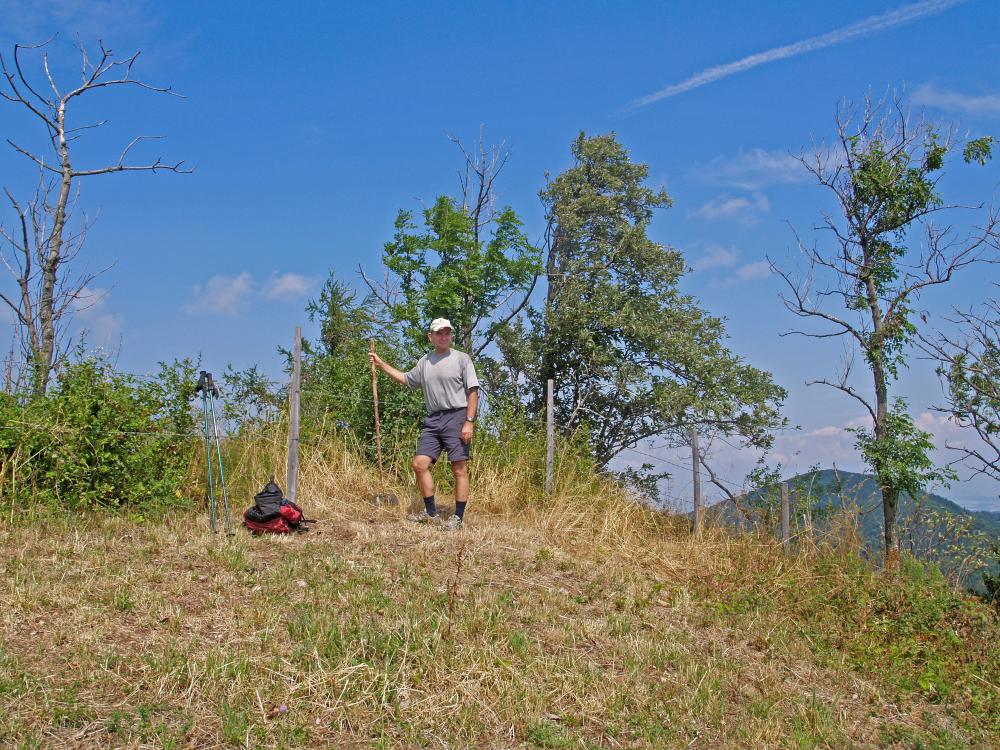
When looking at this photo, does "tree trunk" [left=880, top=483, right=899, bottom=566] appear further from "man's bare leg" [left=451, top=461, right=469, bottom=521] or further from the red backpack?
the red backpack

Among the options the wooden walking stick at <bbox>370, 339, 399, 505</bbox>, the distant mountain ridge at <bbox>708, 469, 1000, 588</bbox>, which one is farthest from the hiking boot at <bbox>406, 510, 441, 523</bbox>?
the distant mountain ridge at <bbox>708, 469, 1000, 588</bbox>

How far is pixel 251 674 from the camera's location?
4.69 meters

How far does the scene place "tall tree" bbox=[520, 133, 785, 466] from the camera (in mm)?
14953

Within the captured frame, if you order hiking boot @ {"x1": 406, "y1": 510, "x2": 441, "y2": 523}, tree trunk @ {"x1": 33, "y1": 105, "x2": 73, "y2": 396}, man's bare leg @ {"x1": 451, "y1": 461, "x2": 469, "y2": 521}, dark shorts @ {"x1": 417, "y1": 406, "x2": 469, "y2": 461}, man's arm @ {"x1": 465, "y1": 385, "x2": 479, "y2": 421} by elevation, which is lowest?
hiking boot @ {"x1": 406, "y1": 510, "x2": 441, "y2": 523}

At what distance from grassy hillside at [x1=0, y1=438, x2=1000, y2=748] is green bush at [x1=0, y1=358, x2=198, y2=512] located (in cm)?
39

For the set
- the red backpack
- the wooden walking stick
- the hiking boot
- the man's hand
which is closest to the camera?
the red backpack

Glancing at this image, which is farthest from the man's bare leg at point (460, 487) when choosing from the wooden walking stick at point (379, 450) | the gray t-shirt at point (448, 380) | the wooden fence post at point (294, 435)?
the wooden fence post at point (294, 435)

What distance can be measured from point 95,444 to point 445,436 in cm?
359

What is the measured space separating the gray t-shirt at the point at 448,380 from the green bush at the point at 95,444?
2.75 meters

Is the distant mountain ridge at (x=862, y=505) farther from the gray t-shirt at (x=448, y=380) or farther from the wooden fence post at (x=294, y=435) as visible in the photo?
the wooden fence post at (x=294, y=435)

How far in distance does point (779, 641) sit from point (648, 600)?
1.07m

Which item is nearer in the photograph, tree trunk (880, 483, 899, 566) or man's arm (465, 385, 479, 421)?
man's arm (465, 385, 479, 421)

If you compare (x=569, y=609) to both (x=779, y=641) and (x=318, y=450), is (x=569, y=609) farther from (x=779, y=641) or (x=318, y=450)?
(x=318, y=450)

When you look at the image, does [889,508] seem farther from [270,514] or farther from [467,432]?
[270,514]
